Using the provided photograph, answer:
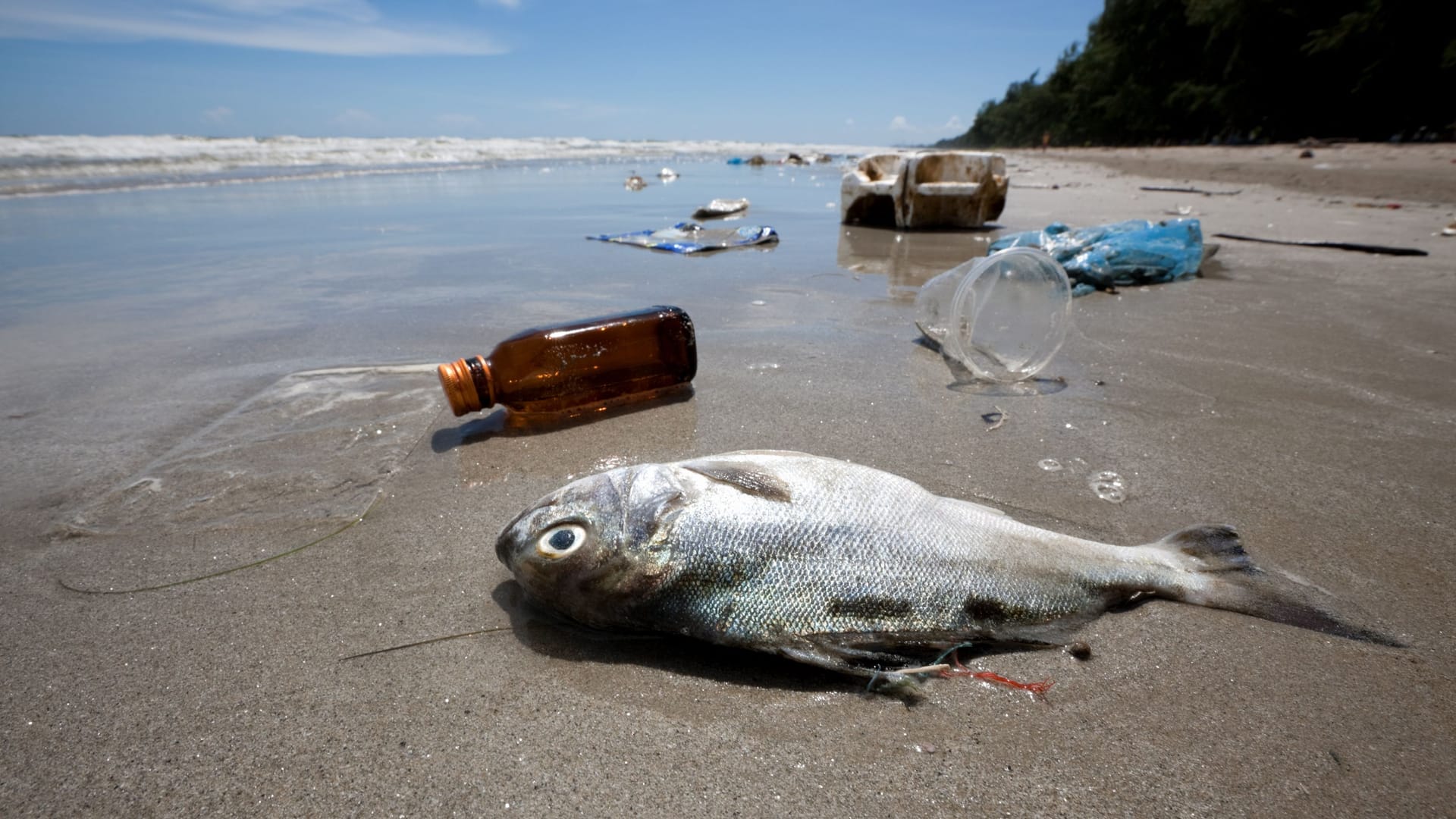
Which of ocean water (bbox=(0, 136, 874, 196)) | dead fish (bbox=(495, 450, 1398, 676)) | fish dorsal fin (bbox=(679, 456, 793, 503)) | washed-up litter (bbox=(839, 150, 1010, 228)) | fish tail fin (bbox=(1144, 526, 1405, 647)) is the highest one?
ocean water (bbox=(0, 136, 874, 196))

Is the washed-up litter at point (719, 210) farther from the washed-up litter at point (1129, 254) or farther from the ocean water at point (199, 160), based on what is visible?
the ocean water at point (199, 160)

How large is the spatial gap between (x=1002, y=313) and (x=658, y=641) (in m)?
4.02

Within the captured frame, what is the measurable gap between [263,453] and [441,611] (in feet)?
4.82

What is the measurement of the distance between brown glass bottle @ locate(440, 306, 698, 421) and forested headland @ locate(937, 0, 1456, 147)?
96.1 ft

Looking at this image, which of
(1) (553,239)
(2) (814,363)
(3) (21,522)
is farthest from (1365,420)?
(1) (553,239)

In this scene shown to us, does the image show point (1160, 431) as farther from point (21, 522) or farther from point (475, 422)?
point (21, 522)

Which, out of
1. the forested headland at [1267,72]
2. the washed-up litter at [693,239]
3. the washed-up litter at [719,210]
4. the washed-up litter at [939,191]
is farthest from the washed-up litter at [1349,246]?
the forested headland at [1267,72]

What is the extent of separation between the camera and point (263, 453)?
2762mm

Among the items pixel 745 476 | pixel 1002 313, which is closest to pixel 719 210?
pixel 1002 313

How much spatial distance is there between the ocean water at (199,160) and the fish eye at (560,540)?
17.2 m

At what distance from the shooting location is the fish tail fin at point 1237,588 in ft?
5.88

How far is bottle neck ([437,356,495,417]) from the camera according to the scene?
9.09ft

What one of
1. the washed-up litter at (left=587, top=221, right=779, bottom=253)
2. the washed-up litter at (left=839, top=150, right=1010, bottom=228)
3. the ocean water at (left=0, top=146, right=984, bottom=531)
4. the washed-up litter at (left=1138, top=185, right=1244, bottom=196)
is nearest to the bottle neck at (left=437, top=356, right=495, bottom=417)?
the ocean water at (left=0, top=146, right=984, bottom=531)

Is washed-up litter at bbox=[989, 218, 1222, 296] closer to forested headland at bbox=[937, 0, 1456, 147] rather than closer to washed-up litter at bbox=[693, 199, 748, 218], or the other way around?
washed-up litter at bbox=[693, 199, 748, 218]
